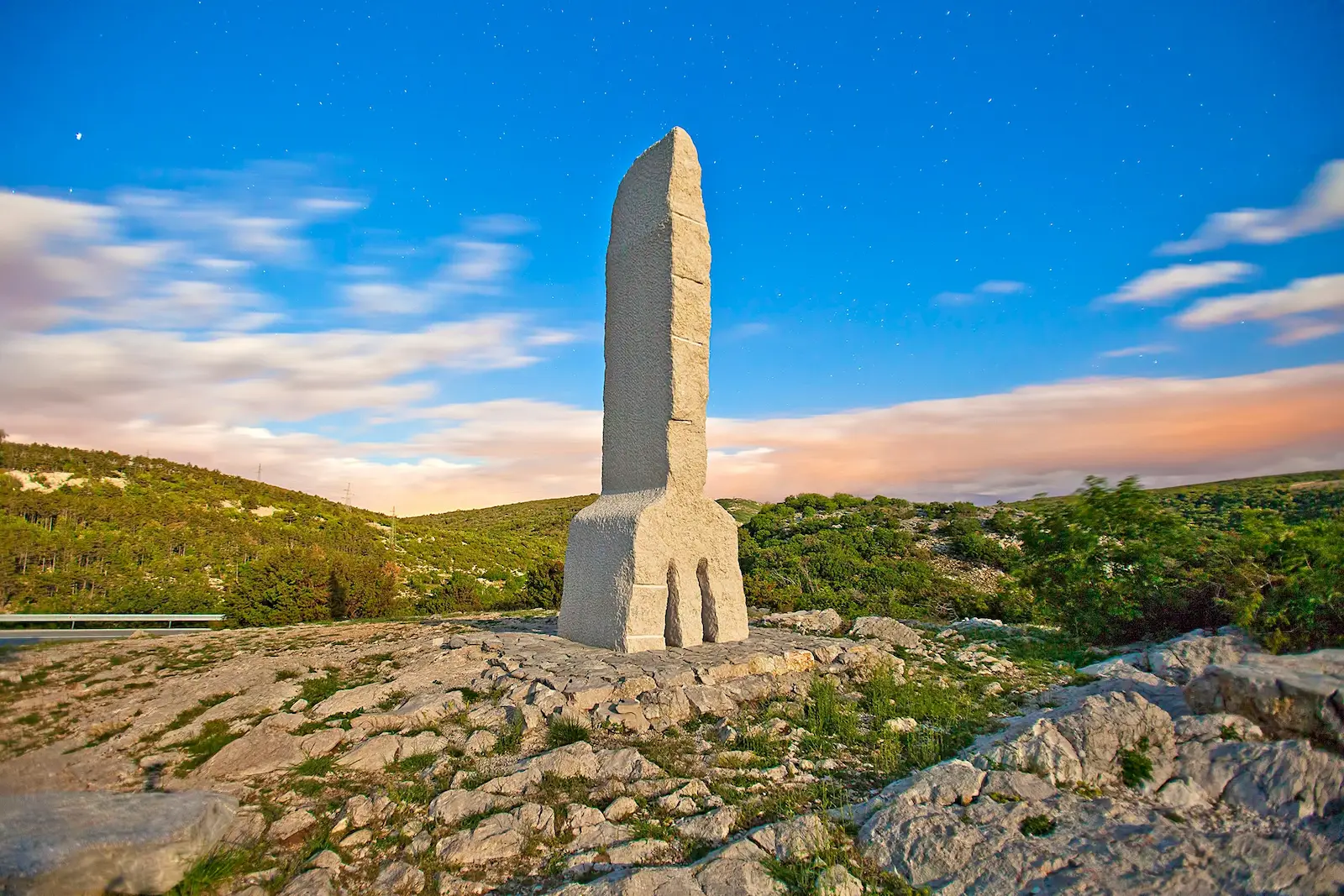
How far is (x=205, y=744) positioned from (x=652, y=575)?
3.85 m

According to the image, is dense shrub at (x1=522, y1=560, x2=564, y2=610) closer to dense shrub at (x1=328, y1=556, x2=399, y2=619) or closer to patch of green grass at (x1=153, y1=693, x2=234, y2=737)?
dense shrub at (x1=328, y1=556, x2=399, y2=619)

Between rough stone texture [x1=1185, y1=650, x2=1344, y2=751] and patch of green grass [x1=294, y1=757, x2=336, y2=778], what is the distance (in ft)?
17.6

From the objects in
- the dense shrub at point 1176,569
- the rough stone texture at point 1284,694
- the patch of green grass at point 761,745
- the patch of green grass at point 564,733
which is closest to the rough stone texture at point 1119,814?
the rough stone texture at point 1284,694

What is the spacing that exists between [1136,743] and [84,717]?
23.2ft

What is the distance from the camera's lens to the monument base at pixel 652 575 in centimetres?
695

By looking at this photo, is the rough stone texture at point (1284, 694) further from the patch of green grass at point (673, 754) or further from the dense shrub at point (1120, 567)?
the dense shrub at point (1120, 567)

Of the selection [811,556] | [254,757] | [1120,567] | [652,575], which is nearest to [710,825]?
[254,757]

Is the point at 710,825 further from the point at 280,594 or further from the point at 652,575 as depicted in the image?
the point at 280,594

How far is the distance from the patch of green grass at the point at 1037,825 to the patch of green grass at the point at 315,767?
403cm

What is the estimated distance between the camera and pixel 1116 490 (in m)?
8.07

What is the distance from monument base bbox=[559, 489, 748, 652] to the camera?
22.8ft

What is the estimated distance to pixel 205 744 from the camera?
185 inches

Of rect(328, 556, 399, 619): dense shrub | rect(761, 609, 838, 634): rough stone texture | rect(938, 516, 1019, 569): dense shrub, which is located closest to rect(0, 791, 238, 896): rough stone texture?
rect(761, 609, 838, 634): rough stone texture

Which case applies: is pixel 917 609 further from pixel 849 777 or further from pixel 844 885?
pixel 844 885
